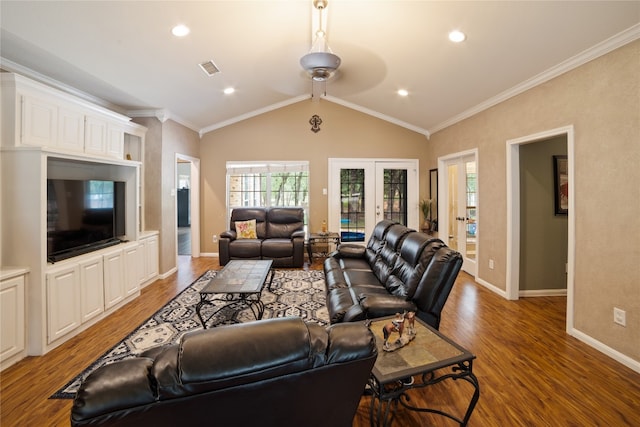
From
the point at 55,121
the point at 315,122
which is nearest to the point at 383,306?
the point at 55,121

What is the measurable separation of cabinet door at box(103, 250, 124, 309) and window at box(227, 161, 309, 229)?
3146 mm

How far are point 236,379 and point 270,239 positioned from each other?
197 inches

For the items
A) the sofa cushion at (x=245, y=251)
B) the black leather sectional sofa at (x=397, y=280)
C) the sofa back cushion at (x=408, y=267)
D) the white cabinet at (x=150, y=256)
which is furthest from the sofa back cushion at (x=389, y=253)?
the white cabinet at (x=150, y=256)

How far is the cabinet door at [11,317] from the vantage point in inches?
92.2

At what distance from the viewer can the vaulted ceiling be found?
2.59m

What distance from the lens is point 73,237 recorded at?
10.3 feet

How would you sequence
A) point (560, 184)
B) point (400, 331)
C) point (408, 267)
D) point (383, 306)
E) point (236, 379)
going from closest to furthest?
point (236, 379) → point (400, 331) → point (383, 306) → point (408, 267) → point (560, 184)

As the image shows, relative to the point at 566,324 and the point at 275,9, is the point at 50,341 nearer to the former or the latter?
the point at 275,9

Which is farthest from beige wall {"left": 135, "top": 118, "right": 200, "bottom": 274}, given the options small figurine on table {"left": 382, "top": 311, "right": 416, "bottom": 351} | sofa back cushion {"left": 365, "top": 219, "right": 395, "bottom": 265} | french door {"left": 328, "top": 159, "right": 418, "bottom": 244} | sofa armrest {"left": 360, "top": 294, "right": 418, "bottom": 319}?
small figurine on table {"left": 382, "top": 311, "right": 416, "bottom": 351}

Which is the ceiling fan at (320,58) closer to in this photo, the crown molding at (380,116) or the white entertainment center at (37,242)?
the white entertainment center at (37,242)

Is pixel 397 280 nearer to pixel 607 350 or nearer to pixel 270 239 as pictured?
pixel 607 350

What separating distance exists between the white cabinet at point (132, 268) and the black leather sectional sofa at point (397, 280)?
239 cm

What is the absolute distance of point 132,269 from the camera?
3.89 meters

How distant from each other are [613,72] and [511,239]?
206 cm
